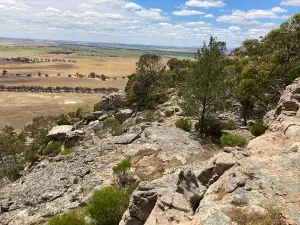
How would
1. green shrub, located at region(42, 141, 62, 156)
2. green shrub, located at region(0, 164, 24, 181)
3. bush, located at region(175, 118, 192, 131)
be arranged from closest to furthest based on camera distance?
bush, located at region(175, 118, 192, 131), green shrub, located at region(0, 164, 24, 181), green shrub, located at region(42, 141, 62, 156)

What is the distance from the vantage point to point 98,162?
40.9 m

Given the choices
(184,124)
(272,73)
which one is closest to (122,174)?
(184,124)

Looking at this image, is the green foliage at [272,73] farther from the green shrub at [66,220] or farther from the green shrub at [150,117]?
the green shrub at [66,220]

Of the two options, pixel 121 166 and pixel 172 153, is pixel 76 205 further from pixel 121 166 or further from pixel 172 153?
pixel 172 153

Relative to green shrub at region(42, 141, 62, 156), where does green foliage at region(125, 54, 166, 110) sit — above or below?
above

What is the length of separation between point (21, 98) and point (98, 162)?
155125mm

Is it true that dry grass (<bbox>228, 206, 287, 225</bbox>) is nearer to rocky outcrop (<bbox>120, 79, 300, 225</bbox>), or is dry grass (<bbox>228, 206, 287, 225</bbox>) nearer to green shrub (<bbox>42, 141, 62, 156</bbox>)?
rocky outcrop (<bbox>120, 79, 300, 225</bbox>)

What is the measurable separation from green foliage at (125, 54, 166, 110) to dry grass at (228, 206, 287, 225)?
183ft

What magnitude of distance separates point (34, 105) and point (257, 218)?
162147mm

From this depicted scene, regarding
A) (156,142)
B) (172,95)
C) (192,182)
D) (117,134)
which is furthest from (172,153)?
(172,95)

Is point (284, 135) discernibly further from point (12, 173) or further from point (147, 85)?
point (147, 85)

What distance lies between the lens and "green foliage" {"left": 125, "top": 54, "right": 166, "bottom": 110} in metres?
73.9

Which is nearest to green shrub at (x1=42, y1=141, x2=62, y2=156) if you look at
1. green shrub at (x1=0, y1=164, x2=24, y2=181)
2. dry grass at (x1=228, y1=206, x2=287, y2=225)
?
green shrub at (x1=0, y1=164, x2=24, y2=181)

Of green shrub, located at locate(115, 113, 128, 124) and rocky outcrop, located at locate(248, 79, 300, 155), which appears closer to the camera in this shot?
rocky outcrop, located at locate(248, 79, 300, 155)
